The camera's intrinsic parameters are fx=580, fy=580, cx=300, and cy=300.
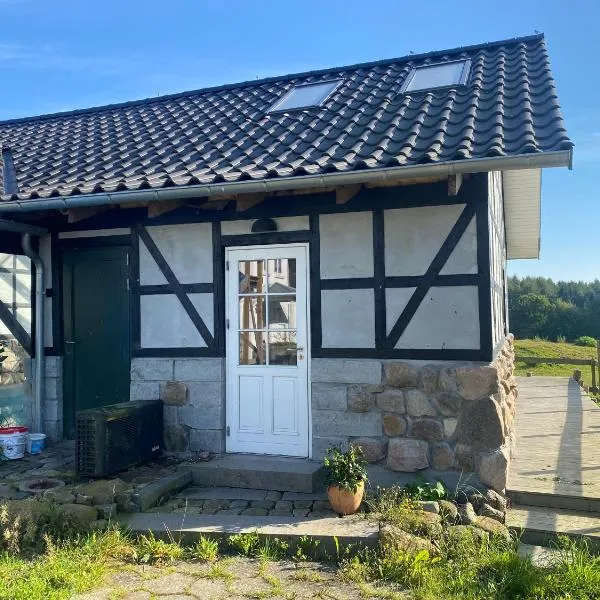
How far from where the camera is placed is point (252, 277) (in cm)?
585

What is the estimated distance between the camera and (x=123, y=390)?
653 cm

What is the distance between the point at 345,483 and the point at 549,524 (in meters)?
1.55

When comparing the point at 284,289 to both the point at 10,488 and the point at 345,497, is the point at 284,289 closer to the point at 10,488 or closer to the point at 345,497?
the point at 345,497

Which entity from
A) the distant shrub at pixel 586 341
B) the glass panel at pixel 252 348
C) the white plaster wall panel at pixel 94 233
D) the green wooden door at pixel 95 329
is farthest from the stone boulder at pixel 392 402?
the distant shrub at pixel 586 341

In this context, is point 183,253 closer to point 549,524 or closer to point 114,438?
point 114,438

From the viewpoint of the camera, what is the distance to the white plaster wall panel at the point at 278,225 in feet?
18.4

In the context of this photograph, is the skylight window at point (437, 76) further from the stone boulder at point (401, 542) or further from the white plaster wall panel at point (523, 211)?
the stone boulder at point (401, 542)

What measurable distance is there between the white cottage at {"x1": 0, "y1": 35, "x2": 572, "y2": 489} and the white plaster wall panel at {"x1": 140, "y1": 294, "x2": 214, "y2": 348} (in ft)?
0.07

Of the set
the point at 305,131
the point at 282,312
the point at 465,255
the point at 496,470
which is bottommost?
the point at 496,470

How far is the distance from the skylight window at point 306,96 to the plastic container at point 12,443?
486 cm

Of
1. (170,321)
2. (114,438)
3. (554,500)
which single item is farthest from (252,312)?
(554,500)

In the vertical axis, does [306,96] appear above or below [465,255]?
above

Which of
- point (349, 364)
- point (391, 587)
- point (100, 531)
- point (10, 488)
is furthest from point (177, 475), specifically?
point (391, 587)

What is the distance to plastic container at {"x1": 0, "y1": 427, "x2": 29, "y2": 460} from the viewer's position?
606 centimetres
